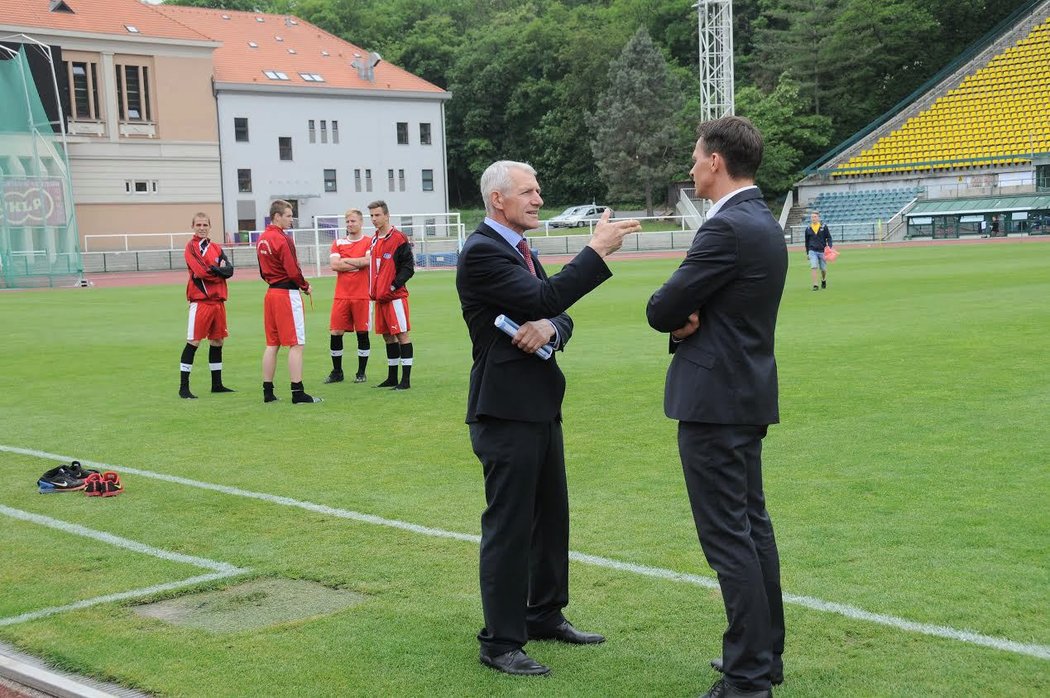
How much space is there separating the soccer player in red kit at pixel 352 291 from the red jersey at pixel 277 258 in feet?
5.00

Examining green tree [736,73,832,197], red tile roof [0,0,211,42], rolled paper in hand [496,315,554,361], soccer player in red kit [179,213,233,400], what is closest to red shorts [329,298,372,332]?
soccer player in red kit [179,213,233,400]

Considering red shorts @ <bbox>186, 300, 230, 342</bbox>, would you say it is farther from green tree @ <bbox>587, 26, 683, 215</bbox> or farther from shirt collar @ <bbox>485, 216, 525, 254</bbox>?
green tree @ <bbox>587, 26, 683, 215</bbox>

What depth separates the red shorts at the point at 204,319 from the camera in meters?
13.2

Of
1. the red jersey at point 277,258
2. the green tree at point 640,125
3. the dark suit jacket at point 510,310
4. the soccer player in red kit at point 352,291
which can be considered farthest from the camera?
the green tree at point 640,125

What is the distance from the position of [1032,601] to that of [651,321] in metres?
2.41

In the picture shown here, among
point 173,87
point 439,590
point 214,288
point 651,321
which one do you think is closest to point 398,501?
point 439,590

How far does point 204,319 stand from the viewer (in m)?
13.2

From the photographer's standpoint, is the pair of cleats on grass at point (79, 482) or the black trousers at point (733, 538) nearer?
the black trousers at point (733, 538)

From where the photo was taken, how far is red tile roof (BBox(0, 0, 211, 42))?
58.0 meters

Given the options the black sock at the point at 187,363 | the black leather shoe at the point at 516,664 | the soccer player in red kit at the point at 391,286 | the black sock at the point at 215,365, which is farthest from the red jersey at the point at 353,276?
the black leather shoe at the point at 516,664

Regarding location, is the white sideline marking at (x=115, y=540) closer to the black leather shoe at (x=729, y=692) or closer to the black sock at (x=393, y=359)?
the black leather shoe at (x=729, y=692)

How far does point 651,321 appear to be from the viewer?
13.9 feet

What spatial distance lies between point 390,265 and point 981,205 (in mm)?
48936

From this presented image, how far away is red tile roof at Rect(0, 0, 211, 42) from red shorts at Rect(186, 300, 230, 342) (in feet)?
167
